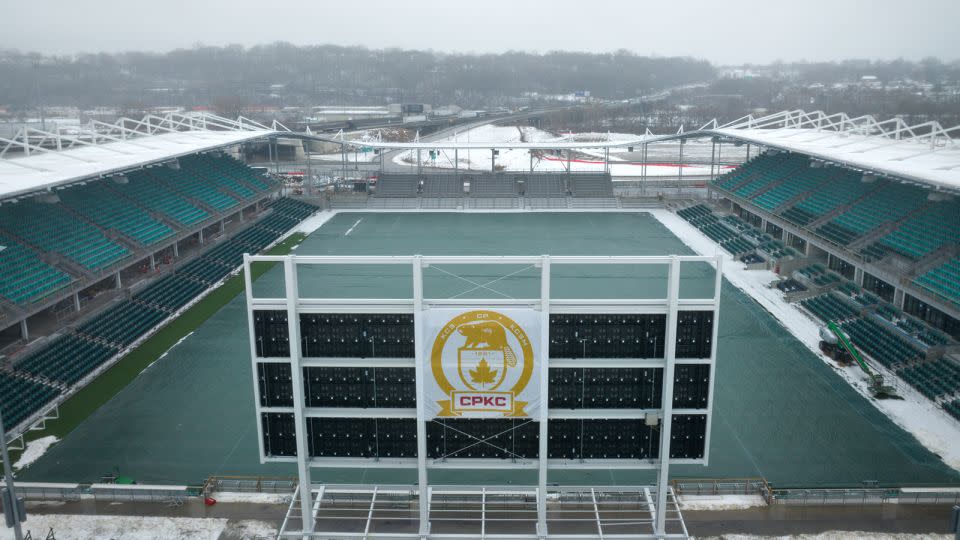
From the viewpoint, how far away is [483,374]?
33.5 feet

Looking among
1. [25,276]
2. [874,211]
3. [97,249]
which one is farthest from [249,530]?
[874,211]

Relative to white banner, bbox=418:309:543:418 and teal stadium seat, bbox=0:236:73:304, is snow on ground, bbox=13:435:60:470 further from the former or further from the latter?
white banner, bbox=418:309:543:418

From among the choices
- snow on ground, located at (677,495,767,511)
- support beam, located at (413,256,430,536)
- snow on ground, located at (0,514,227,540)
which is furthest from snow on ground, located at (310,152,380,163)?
support beam, located at (413,256,430,536)

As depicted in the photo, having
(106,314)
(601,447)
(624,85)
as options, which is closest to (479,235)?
(106,314)

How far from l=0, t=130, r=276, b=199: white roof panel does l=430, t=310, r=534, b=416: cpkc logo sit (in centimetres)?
1648

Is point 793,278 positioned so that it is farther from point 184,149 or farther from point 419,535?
point 184,149

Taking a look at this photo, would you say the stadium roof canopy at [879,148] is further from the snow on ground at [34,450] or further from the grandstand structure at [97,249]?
the snow on ground at [34,450]

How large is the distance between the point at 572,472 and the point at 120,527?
869cm

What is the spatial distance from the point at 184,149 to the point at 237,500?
76.6 ft

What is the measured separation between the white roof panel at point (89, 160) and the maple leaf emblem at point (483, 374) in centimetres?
1683

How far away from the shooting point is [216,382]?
1909 cm

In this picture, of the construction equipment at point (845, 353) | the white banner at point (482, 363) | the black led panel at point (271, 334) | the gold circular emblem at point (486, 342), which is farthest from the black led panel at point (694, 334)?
the construction equipment at point (845, 353)

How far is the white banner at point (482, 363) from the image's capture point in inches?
394

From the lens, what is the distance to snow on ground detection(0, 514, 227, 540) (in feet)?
38.3
